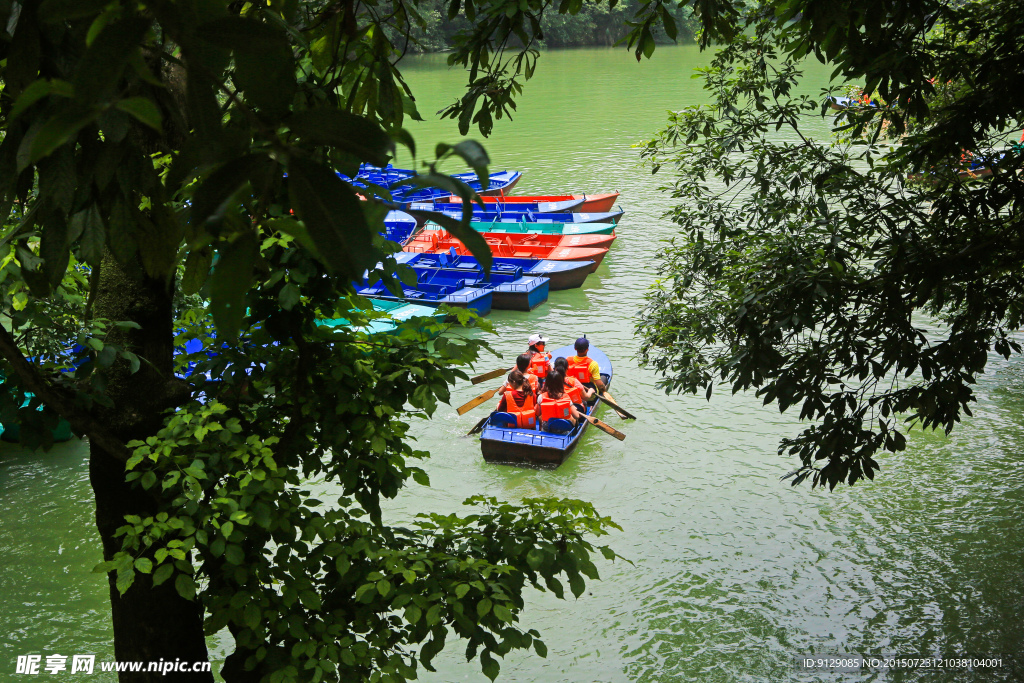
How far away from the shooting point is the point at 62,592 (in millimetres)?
6512

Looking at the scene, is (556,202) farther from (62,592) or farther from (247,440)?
(247,440)

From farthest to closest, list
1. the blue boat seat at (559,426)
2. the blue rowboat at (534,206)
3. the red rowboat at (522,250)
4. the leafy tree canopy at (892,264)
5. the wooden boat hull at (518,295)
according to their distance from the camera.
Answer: the blue rowboat at (534,206) < the red rowboat at (522,250) < the wooden boat hull at (518,295) < the blue boat seat at (559,426) < the leafy tree canopy at (892,264)

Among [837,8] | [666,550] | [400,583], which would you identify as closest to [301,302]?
[400,583]

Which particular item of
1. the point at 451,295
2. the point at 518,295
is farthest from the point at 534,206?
the point at 451,295

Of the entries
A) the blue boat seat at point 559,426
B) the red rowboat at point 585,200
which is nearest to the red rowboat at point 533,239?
the red rowboat at point 585,200

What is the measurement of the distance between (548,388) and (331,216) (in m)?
8.31

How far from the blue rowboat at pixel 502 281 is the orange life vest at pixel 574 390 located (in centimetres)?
350

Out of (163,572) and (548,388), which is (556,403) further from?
(163,572)

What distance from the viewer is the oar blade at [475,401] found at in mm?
9305

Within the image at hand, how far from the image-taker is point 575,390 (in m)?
9.07

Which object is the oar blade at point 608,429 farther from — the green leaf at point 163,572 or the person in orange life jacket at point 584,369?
the green leaf at point 163,572

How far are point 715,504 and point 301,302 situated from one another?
18.3 ft

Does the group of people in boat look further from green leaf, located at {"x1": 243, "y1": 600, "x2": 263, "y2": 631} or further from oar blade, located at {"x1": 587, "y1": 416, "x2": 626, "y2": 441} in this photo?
green leaf, located at {"x1": 243, "y1": 600, "x2": 263, "y2": 631}

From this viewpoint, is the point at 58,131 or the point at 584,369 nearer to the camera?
the point at 58,131
